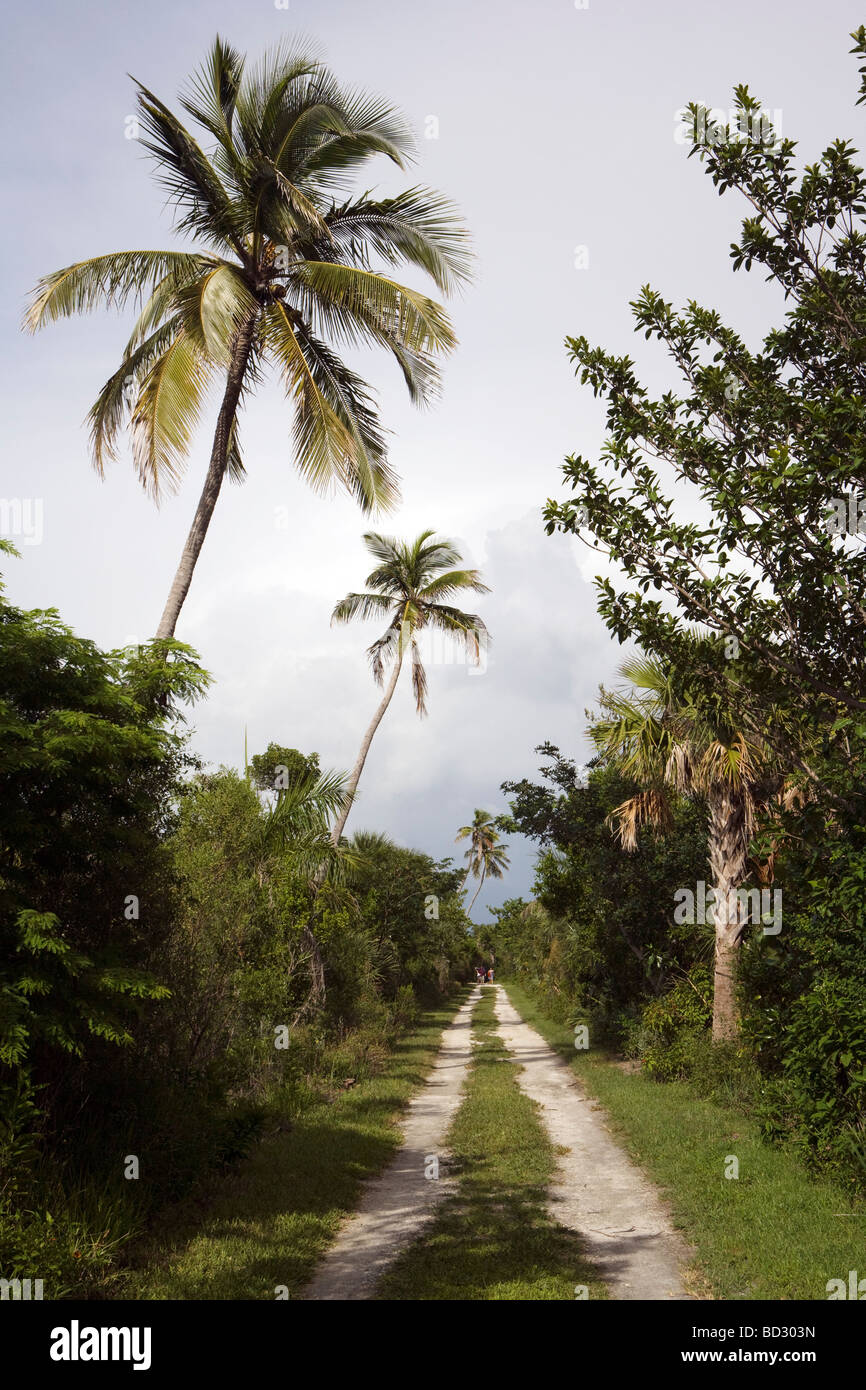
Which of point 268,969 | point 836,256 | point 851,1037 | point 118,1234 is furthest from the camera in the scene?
point 268,969

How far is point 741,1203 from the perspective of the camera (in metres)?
8.11

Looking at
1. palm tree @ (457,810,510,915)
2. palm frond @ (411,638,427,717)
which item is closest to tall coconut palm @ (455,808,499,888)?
palm tree @ (457,810,510,915)

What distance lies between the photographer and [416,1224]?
808cm

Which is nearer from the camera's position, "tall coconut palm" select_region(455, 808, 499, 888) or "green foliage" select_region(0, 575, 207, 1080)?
"green foliage" select_region(0, 575, 207, 1080)

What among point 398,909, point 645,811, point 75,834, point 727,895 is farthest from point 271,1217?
point 398,909

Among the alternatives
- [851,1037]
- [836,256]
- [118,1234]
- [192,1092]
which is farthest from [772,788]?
[118,1234]

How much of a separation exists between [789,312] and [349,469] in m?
5.61

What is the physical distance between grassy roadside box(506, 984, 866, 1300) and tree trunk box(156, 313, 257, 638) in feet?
25.7

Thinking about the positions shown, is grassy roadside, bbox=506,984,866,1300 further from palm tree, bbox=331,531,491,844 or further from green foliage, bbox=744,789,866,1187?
palm tree, bbox=331,531,491,844

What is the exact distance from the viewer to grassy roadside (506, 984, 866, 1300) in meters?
6.29

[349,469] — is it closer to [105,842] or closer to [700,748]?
[105,842]

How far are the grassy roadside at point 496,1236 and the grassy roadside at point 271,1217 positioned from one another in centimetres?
89

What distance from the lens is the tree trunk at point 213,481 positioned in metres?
9.92

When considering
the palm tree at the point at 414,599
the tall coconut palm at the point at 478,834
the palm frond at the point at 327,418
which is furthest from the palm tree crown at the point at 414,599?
the tall coconut palm at the point at 478,834
